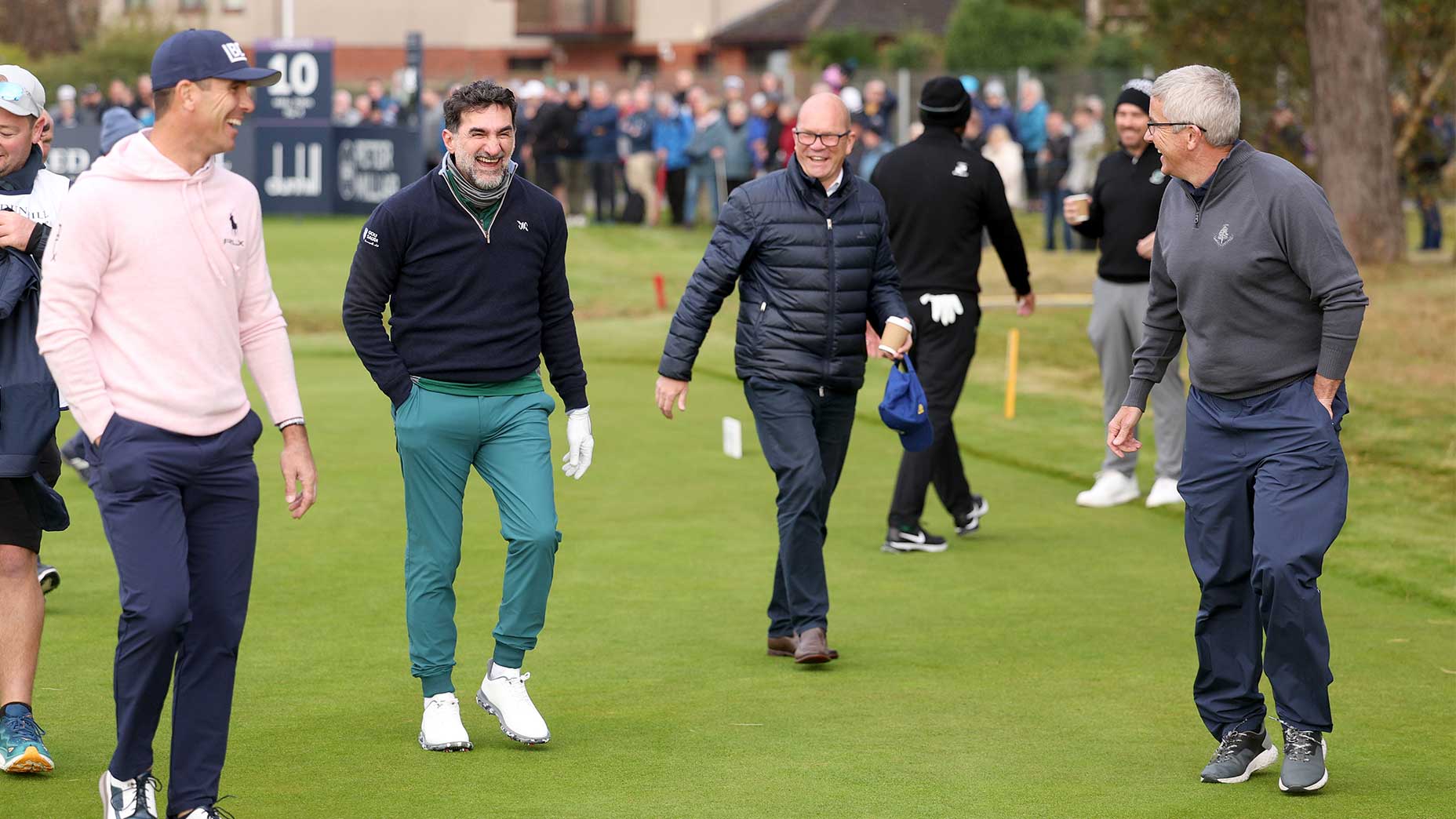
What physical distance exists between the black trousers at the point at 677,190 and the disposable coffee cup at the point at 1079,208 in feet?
66.7

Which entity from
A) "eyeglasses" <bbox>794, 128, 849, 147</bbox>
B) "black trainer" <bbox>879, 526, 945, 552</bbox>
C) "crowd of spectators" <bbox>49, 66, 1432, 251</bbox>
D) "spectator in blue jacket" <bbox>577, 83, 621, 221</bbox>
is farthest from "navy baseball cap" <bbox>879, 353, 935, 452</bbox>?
"spectator in blue jacket" <bbox>577, 83, 621, 221</bbox>

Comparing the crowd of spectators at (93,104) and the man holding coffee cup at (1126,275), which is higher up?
the man holding coffee cup at (1126,275)

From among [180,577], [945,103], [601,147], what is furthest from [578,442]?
[601,147]

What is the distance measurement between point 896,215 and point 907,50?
35485mm

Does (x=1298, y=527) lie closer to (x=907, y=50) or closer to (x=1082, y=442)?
(x=1082, y=442)

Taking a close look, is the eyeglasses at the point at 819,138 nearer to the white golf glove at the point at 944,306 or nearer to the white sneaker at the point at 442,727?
the white golf glove at the point at 944,306

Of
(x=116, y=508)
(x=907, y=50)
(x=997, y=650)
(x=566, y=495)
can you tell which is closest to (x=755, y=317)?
(x=997, y=650)

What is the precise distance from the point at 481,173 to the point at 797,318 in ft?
5.51

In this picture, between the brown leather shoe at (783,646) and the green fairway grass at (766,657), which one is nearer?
the green fairway grass at (766,657)

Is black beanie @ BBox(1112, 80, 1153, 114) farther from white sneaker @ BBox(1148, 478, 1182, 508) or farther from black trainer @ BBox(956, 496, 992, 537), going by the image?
black trainer @ BBox(956, 496, 992, 537)

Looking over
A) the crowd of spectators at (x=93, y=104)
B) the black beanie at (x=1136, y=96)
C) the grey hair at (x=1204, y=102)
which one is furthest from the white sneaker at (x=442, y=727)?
the crowd of spectators at (x=93, y=104)

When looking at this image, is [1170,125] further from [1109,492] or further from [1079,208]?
[1109,492]

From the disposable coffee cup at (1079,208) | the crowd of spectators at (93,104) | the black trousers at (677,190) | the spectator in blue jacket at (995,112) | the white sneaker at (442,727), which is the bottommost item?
the black trousers at (677,190)

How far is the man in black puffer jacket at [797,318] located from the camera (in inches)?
279
